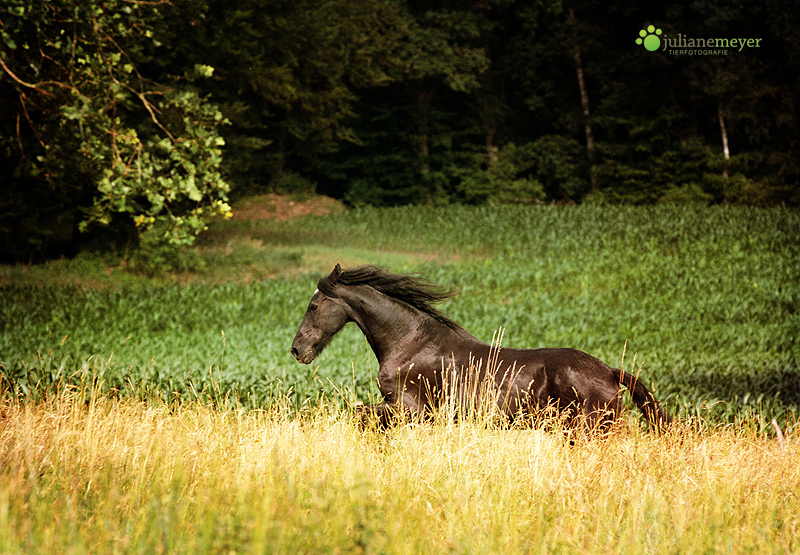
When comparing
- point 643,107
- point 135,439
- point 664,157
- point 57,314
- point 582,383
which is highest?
point 643,107

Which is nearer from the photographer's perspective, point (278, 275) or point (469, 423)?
point (469, 423)

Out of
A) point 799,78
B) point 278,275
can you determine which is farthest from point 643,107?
point 278,275

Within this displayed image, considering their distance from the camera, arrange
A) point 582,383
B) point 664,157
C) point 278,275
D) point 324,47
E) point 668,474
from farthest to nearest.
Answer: point 664,157
point 324,47
point 278,275
point 582,383
point 668,474

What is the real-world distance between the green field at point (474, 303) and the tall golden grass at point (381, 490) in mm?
1361

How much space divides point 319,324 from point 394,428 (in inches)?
36.8

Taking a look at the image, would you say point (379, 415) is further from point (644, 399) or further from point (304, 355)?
point (644, 399)

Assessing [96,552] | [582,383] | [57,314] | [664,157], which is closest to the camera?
[96,552]

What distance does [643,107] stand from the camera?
132ft

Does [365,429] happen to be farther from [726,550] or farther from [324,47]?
[324,47]

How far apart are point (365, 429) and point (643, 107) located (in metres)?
38.6

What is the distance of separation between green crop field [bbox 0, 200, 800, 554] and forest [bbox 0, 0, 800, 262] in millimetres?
4497

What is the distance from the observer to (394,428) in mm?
5391

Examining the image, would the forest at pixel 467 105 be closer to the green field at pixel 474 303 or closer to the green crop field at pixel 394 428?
the green field at pixel 474 303

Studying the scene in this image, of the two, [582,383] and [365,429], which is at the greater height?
[582,383]
